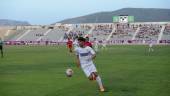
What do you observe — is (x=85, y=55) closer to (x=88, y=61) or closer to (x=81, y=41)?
(x=88, y=61)

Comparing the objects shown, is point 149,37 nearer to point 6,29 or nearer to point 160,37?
Result: point 160,37

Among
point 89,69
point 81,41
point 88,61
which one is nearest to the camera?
point 81,41

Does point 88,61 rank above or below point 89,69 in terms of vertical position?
above

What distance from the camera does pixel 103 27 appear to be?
4139 inches

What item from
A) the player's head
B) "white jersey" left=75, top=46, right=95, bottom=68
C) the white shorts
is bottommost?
the white shorts

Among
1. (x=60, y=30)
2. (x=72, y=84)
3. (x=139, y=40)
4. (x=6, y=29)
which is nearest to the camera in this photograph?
(x=72, y=84)

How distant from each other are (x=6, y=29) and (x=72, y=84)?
9685 cm

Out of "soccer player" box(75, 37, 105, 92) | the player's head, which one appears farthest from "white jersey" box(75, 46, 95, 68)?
the player's head

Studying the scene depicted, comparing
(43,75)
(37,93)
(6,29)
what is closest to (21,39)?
(6,29)

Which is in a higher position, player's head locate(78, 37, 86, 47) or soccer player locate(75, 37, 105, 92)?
player's head locate(78, 37, 86, 47)

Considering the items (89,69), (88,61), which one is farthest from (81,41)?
(89,69)

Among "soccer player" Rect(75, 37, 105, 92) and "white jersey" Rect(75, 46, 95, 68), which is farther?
"white jersey" Rect(75, 46, 95, 68)

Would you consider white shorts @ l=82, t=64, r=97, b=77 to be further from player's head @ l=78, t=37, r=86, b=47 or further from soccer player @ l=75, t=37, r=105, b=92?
player's head @ l=78, t=37, r=86, b=47

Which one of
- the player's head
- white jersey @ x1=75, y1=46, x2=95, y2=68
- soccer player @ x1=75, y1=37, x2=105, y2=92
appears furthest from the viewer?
white jersey @ x1=75, y1=46, x2=95, y2=68
